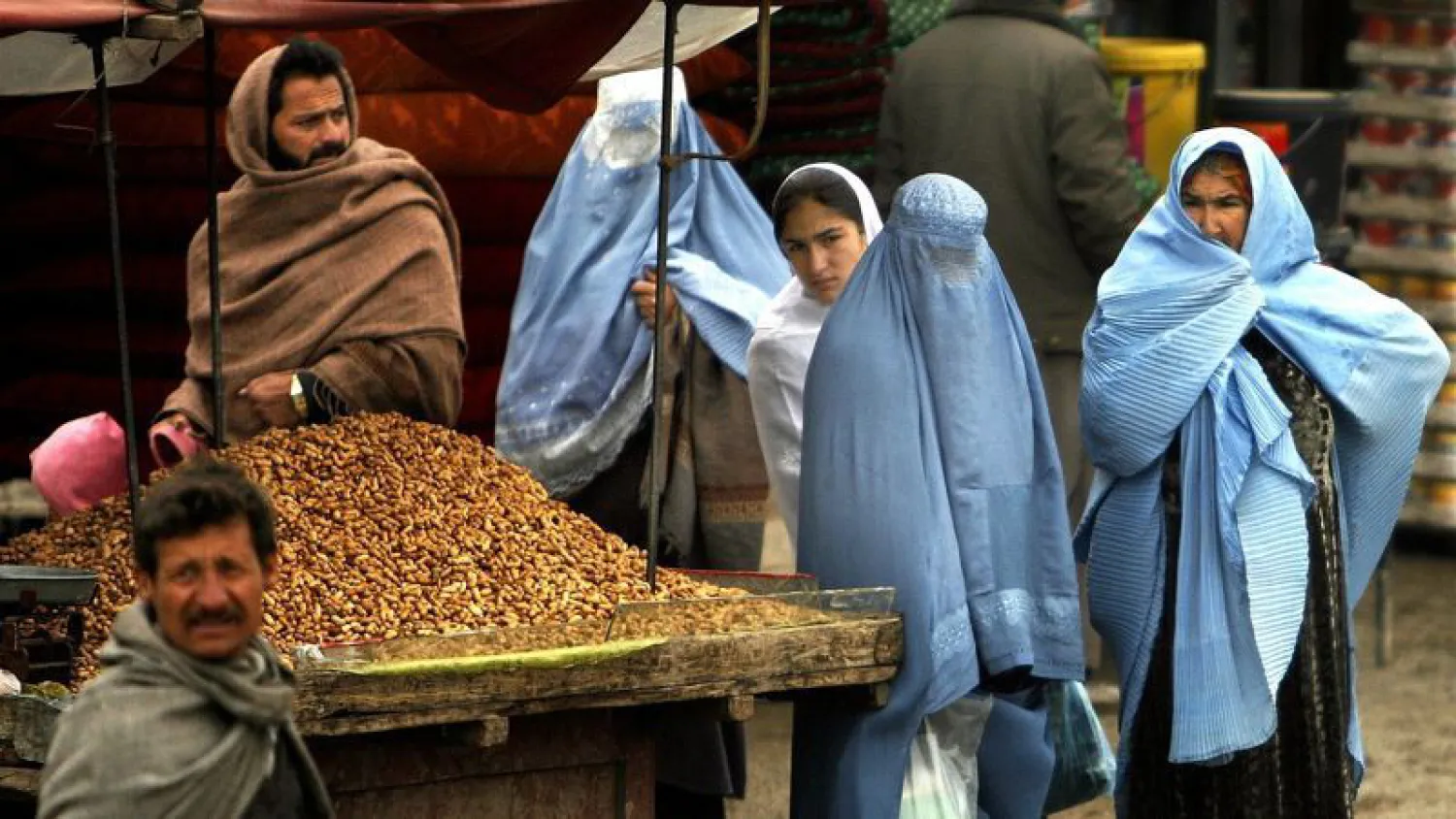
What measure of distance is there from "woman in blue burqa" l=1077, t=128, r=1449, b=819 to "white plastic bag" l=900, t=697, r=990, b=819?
0.42 metres

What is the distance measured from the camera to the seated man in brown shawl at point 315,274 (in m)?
5.32

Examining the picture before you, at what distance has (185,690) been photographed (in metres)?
3.25

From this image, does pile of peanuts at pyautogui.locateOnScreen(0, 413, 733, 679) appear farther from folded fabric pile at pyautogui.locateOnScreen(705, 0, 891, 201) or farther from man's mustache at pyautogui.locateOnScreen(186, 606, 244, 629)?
folded fabric pile at pyautogui.locateOnScreen(705, 0, 891, 201)

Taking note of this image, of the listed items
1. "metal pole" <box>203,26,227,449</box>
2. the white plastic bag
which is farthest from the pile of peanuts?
the white plastic bag

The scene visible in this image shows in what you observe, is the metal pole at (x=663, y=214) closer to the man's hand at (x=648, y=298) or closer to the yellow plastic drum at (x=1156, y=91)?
the man's hand at (x=648, y=298)

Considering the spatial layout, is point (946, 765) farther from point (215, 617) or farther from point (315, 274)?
point (215, 617)

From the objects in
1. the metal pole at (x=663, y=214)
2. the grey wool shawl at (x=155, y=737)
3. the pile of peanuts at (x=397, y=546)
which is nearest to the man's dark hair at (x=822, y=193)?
the metal pole at (x=663, y=214)

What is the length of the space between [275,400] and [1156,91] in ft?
11.1

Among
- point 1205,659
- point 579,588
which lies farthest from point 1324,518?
point 579,588

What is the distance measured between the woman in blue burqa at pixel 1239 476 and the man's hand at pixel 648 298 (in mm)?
962

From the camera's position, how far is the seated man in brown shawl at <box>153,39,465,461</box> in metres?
5.32

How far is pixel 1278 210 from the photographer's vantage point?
17.3ft

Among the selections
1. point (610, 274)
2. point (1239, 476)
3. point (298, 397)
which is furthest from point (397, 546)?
point (1239, 476)

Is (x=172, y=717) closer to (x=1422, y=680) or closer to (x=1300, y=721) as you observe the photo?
(x=1300, y=721)
